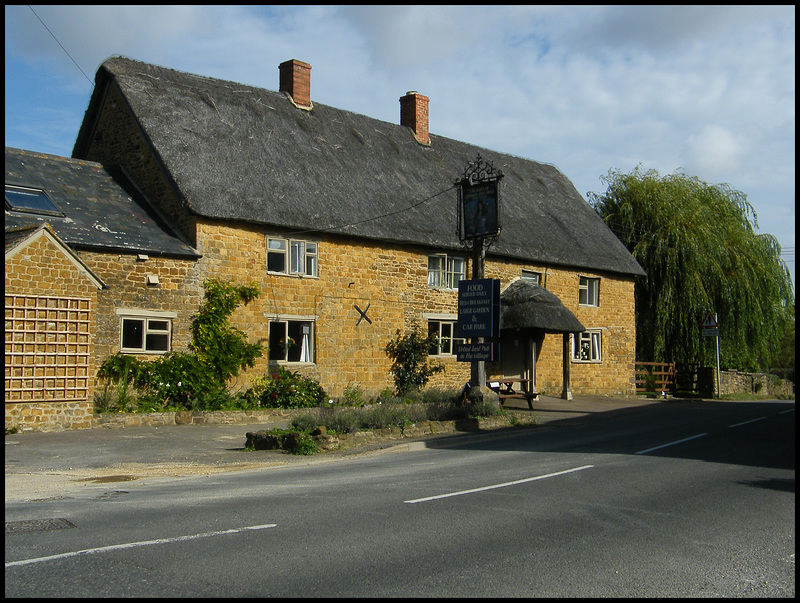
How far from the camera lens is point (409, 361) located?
1006 inches

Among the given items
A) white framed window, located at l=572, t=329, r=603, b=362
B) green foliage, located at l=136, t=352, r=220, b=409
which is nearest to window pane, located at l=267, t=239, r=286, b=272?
green foliage, located at l=136, t=352, r=220, b=409

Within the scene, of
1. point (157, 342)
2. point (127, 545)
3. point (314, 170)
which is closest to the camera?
point (127, 545)

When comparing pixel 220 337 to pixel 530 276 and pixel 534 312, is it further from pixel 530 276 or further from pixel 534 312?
pixel 530 276

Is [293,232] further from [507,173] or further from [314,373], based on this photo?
[507,173]

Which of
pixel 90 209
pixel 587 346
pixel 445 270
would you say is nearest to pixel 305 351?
pixel 445 270

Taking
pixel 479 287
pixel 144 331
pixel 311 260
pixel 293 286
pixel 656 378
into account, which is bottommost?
pixel 656 378

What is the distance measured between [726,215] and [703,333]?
8034 mm

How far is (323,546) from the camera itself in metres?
6.98

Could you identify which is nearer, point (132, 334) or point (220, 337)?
point (132, 334)

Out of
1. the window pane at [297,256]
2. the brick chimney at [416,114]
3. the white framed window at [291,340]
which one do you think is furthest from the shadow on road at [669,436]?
the brick chimney at [416,114]

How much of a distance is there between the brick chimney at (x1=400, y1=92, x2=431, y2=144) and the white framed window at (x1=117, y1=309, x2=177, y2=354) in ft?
48.5

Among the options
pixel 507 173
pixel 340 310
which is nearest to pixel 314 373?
pixel 340 310

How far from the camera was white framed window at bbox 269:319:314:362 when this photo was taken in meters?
22.5

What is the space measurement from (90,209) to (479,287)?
10088 millimetres
